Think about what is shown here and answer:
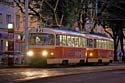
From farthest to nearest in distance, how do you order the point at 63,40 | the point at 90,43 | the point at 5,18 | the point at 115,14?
the point at 115,14 → the point at 5,18 → the point at 90,43 → the point at 63,40

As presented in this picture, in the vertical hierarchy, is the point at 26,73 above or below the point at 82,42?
below

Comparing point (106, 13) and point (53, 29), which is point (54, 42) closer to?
point (53, 29)

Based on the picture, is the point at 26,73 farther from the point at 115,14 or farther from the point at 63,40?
the point at 115,14

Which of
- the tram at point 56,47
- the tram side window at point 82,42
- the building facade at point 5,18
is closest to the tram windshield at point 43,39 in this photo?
the tram at point 56,47

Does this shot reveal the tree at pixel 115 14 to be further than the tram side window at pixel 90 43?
Yes

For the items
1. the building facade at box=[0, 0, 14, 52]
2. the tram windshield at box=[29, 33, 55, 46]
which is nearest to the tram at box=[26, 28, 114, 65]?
the tram windshield at box=[29, 33, 55, 46]

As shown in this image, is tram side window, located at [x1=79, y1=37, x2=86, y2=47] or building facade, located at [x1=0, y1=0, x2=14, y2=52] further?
building facade, located at [x1=0, y1=0, x2=14, y2=52]

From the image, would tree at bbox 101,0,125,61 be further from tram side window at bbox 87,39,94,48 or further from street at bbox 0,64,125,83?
street at bbox 0,64,125,83

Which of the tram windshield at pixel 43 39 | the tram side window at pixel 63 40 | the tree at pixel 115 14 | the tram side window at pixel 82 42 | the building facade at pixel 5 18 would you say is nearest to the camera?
the tram windshield at pixel 43 39

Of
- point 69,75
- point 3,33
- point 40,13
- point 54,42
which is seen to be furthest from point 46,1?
point 69,75

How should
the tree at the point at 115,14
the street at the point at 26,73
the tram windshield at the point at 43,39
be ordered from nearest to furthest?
the street at the point at 26,73 → the tram windshield at the point at 43,39 → the tree at the point at 115,14

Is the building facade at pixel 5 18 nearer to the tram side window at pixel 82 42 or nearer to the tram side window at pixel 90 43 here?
the tram side window at pixel 90 43

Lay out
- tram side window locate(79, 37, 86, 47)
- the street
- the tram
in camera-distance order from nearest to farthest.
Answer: the street, the tram, tram side window locate(79, 37, 86, 47)

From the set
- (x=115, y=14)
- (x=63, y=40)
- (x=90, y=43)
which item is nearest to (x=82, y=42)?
(x=90, y=43)
